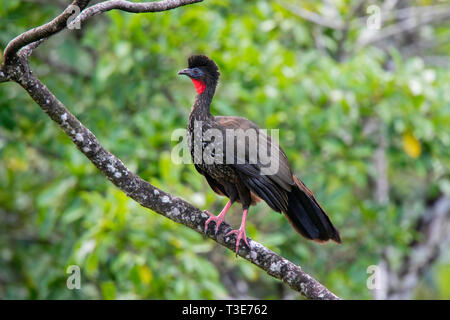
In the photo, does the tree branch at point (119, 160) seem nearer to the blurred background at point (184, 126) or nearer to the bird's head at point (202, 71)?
the bird's head at point (202, 71)

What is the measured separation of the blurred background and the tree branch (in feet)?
4.35

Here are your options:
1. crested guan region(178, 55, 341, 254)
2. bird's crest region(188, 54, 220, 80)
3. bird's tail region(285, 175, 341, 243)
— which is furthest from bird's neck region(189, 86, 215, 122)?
bird's tail region(285, 175, 341, 243)

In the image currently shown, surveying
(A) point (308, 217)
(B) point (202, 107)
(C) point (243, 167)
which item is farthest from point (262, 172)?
(B) point (202, 107)

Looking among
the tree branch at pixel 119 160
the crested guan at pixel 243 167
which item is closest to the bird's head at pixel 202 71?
the crested guan at pixel 243 167

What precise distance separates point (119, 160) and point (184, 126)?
234cm

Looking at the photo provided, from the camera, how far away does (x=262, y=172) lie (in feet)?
12.7

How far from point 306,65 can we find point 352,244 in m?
2.06

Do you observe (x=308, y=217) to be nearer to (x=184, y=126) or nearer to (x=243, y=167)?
(x=243, y=167)

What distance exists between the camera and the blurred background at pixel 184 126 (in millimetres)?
4988
